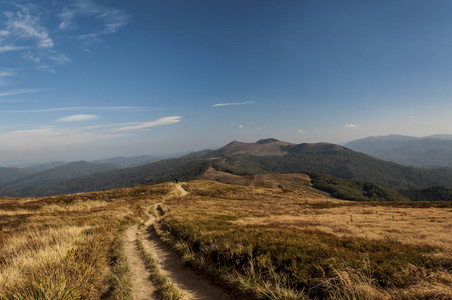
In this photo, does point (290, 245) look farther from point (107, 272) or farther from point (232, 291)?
point (107, 272)

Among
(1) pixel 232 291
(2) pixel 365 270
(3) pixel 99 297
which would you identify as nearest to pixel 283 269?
(1) pixel 232 291

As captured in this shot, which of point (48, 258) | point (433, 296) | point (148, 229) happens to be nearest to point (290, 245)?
point (433, 296)

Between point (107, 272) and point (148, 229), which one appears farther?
point (148, 229)

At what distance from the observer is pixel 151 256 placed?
11.5 metres

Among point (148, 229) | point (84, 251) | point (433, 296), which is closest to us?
point (433, 296)

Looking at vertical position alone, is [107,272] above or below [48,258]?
below

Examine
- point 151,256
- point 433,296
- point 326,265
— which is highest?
point 433,296

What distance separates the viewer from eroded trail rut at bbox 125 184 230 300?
7.37 meters

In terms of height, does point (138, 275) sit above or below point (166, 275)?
above

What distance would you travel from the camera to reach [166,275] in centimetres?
914

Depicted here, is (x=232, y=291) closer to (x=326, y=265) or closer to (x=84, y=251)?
(x=326, y=265)

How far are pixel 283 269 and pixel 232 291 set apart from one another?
2.20 meters

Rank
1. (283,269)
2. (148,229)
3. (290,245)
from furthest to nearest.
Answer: (148,229) < (290,245) < (283,269)

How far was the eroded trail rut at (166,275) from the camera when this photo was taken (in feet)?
24.2
